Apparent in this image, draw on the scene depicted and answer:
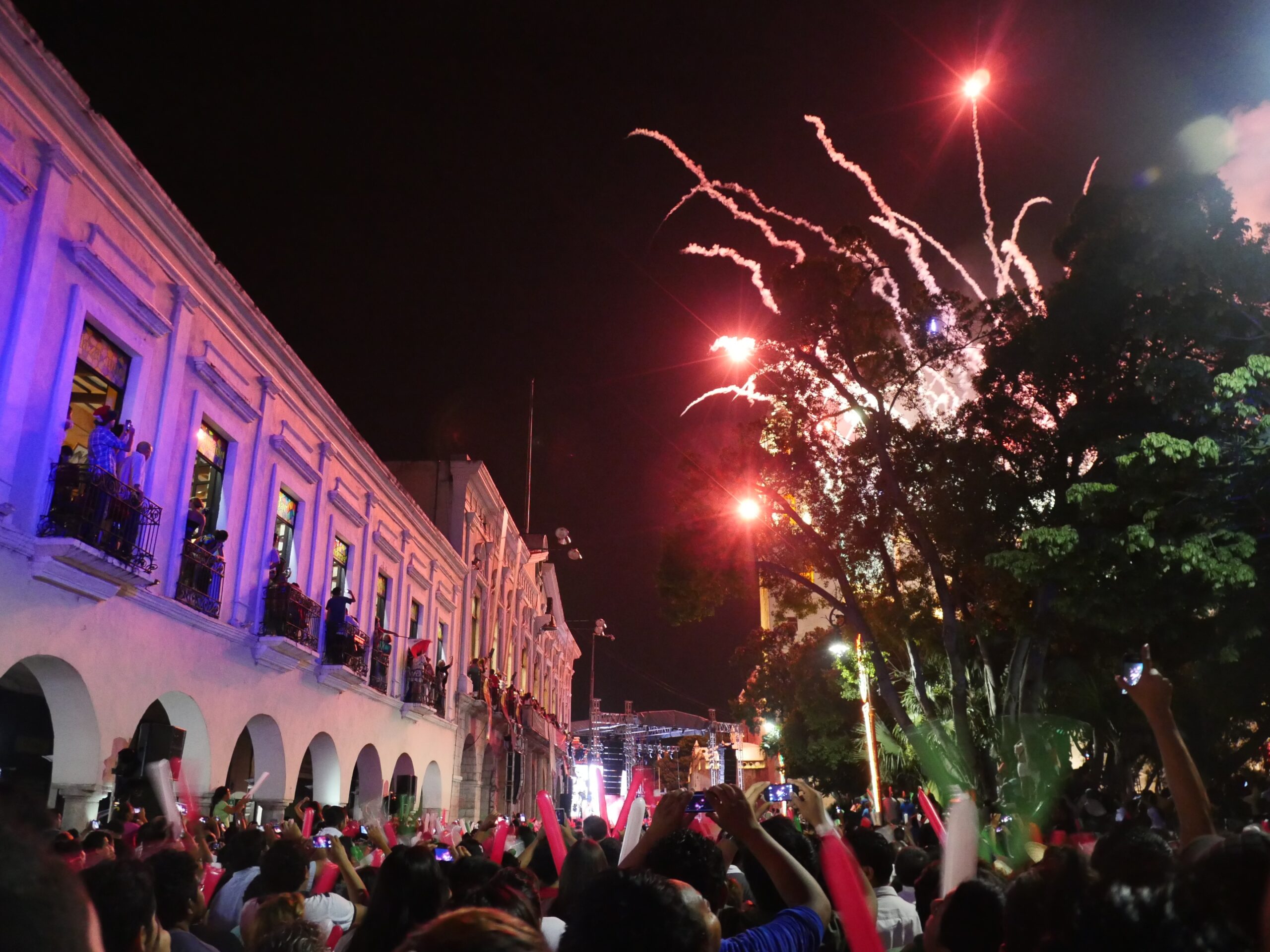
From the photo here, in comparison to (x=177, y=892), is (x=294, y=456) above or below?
above

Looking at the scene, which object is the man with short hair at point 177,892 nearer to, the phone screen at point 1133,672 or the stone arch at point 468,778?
the phone screen at point 1133,672

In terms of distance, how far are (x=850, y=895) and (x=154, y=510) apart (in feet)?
34.4

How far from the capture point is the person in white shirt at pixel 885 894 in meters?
5.04

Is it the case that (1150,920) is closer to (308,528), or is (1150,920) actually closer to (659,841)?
(659,841)

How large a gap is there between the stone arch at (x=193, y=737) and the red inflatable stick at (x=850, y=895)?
11.3 m

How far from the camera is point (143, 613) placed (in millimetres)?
11766

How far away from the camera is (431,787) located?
2589cm

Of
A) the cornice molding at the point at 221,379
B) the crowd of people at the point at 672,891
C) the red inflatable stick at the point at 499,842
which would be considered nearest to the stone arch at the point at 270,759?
the cornice molding at the point at 221,379

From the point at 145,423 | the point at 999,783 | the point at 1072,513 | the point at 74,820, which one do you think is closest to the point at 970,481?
the point at 1072,513

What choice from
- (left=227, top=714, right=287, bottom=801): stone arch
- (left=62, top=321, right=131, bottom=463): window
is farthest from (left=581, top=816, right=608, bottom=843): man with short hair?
(left=227, top=714, right=287, bottom=801): stone arch

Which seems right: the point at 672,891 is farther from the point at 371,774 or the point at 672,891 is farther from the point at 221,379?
the point at 371,774

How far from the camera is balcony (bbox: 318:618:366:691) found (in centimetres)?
1725

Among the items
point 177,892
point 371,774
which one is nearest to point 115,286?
point 177,892

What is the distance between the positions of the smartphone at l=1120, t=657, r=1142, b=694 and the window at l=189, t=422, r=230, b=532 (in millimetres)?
11734
